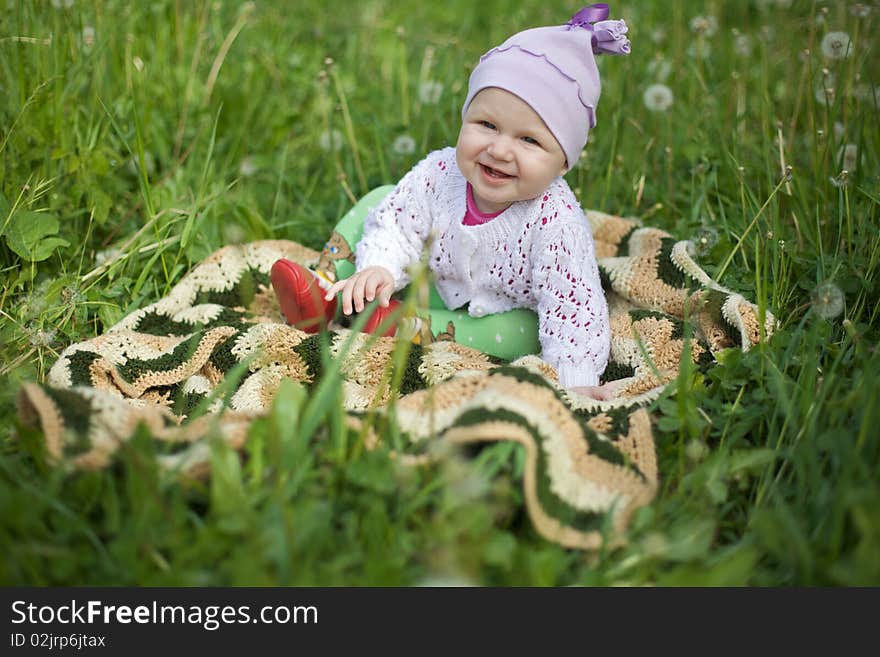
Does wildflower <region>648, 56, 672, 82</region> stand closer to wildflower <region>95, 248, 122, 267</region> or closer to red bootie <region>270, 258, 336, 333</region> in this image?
red bootie <region>270, 258, 336, 333</region>

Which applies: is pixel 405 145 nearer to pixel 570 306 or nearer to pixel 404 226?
pixel 404 226

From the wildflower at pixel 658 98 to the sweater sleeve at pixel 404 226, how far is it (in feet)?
2.89

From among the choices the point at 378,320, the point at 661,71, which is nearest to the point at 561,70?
the point at 378,320

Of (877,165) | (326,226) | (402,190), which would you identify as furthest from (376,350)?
(877,165)

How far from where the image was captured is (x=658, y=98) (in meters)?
2.96

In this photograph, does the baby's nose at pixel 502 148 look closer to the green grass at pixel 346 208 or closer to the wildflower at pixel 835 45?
the green grass at pixel 346 208

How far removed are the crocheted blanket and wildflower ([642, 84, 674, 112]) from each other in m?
0.45

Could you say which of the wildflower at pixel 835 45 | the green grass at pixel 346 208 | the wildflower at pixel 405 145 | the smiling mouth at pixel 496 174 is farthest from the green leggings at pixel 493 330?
the wildflower at pixel 835 45

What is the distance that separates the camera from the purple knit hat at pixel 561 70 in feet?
6.65

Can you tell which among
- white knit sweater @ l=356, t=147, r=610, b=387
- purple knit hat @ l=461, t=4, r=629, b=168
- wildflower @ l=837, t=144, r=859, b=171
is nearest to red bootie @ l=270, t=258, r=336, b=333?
white knit sweater @ l=356, t=147, r=610, b=387

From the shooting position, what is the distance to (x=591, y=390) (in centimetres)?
211

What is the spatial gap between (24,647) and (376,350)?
3.30ft

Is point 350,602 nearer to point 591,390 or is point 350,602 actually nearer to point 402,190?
point 591,390

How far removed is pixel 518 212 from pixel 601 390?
48 cm
